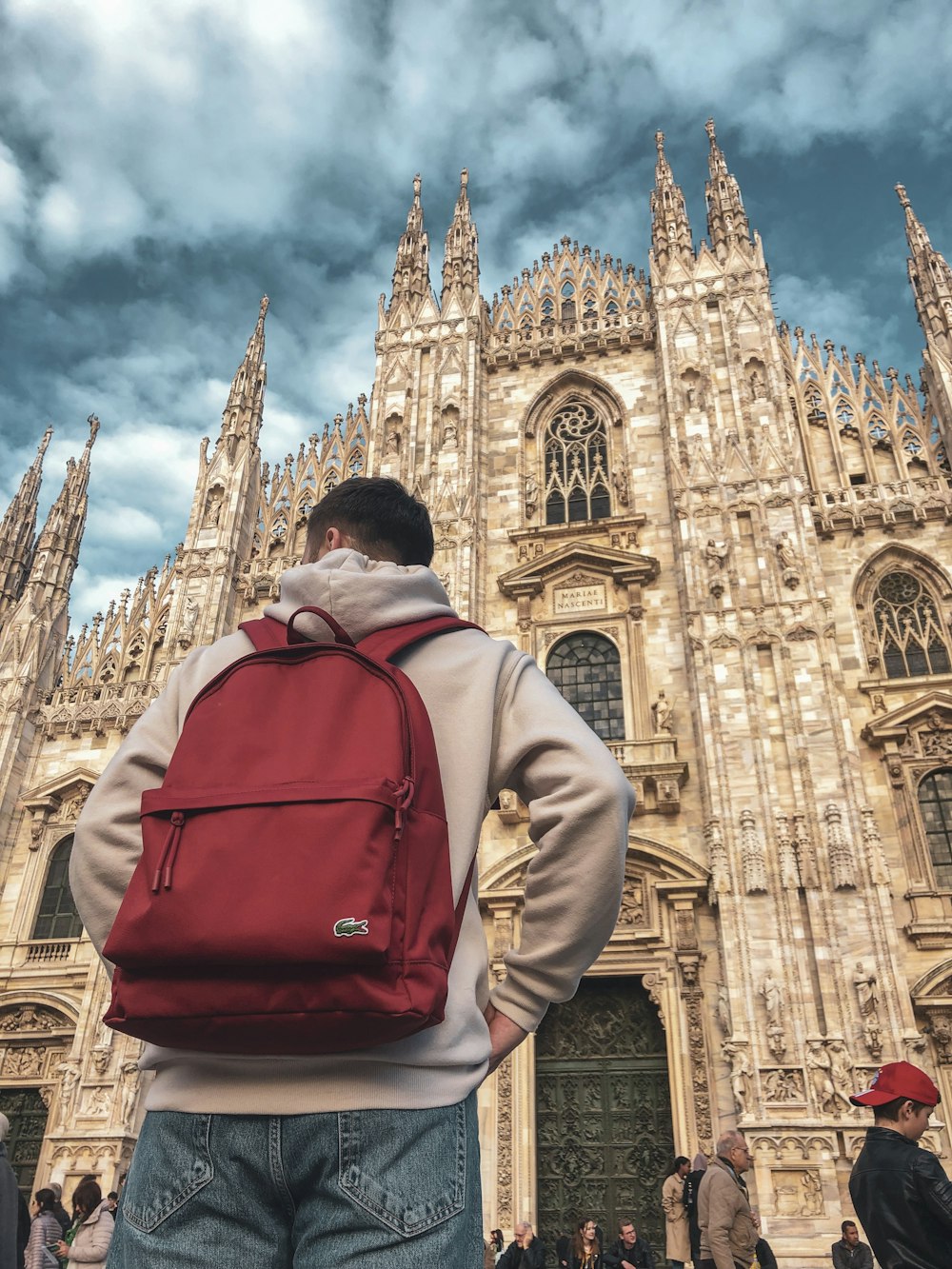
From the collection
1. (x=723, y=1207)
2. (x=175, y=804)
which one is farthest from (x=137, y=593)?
(x=175, y=804)

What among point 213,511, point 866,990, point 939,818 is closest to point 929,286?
point 939,818

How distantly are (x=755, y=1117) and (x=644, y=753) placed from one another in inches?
210

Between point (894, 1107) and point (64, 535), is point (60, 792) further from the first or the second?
point (894, 1107)

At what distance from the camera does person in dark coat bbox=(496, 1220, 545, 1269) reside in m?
10.6

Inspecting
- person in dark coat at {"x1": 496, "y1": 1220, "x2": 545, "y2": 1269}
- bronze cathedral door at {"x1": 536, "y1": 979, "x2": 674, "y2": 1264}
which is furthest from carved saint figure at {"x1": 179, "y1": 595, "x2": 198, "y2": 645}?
person in dark coat at {"x1": 496, "y1": 1220, "x2": 545, "y2": 1269}

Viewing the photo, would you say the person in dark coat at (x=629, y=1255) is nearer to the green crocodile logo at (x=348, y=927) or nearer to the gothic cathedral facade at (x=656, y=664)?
the gothic cathedral facade at (x=656, y=664)

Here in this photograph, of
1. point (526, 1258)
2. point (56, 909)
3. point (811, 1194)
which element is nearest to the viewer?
point (526, 1258)

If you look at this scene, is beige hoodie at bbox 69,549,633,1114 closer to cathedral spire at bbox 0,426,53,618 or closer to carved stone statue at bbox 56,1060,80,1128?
carved stone statue at bbox 56,1060,80,1128

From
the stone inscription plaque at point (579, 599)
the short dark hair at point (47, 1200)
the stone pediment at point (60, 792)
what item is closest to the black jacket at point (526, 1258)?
the short dark hair at point (47, 1200)

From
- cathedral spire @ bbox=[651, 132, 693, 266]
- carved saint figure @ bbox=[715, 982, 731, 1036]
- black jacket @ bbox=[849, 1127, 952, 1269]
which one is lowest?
black jacket @ bbox=[849, 1127, 952, 1269]

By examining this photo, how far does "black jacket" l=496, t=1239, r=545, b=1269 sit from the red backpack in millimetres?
10927

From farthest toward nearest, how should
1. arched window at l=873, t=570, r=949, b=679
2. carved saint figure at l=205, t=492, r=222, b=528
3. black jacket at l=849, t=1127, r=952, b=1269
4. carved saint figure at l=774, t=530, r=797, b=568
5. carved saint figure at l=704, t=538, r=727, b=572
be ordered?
carved saint figure at l=205, t=492, r=222, b=528
carved saint figure at l=704, t=538, r=727, b=572
carved saint figure at l=774, t=530, r=797, b=568
arched window at l=873, t=570, r=949, b=679
black jacket at l=849, t=1127, r=952, b=1269

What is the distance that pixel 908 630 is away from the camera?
15703 millimetres

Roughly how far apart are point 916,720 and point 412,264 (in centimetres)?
1487
